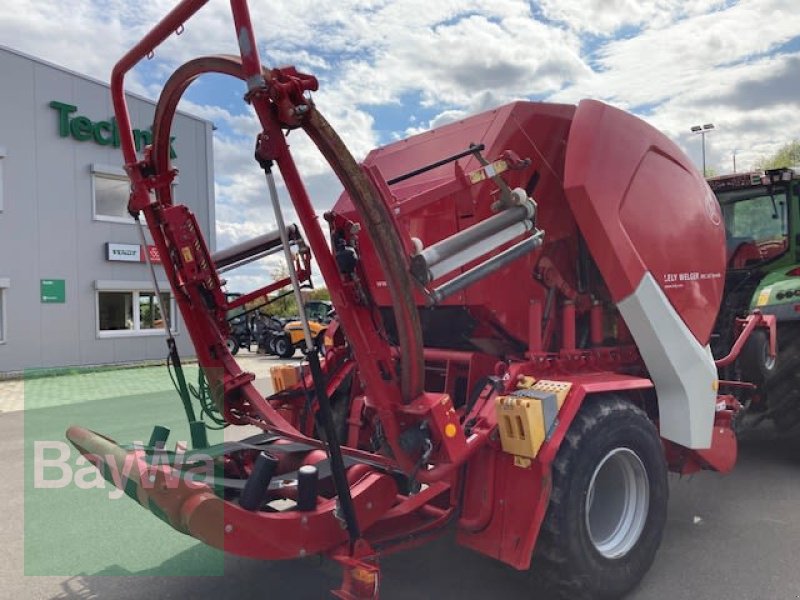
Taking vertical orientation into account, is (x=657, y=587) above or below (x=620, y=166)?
below

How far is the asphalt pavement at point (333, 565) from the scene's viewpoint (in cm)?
360

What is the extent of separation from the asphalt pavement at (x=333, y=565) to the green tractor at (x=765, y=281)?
32.3 inches

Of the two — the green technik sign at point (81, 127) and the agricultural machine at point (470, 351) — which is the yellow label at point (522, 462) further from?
the green technik sign at point (81, 127)

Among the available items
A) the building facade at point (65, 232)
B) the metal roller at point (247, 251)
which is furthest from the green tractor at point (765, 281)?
the building facade at point (65, 232)

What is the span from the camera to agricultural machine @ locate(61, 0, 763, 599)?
112 inches

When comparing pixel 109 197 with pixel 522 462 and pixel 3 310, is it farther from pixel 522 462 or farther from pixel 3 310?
pixel 522 462

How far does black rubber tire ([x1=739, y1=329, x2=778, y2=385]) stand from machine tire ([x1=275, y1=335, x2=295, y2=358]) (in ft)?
50.6

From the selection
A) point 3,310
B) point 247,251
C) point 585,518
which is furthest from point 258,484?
point 3,310

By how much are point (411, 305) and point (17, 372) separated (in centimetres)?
1597

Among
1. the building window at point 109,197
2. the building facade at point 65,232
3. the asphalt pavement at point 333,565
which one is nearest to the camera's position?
the asphalt pavement at point 333,565

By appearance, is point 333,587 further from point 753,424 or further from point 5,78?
point 5,78

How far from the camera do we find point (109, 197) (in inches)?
716

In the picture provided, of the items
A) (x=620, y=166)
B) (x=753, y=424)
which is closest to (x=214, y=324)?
(x=620, y=166)

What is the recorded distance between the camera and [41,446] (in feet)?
24.7
